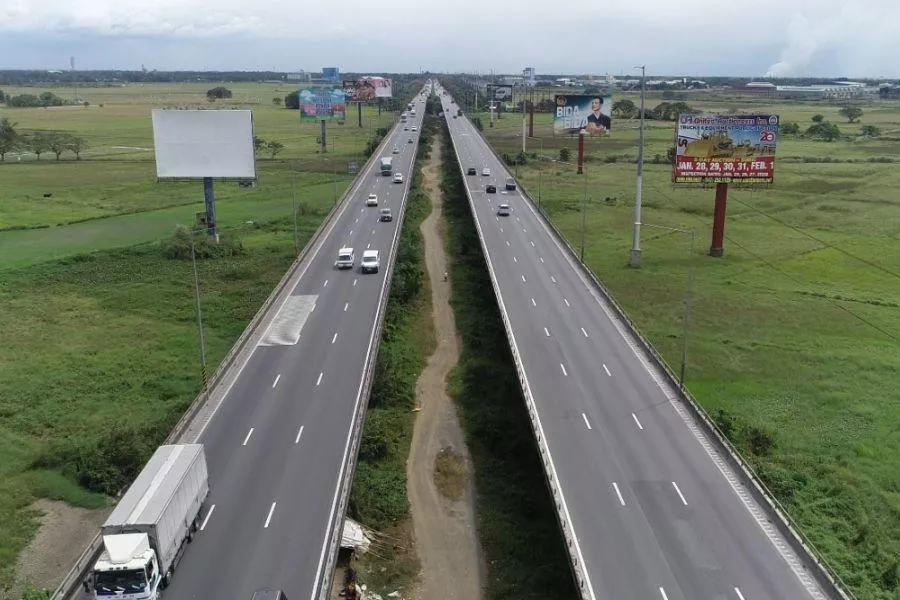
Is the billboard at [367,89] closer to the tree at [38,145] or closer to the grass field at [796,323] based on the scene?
the tree at [38,145]

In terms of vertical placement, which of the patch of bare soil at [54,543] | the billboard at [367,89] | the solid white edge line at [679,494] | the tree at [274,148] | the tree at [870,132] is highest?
the billboard at [367,89]

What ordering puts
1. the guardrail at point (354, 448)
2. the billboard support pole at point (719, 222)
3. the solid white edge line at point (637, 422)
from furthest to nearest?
the billboard support pole at point (719, 222)
the solid white edge line at point (637, 422)
the guardrail at point (354, 448)

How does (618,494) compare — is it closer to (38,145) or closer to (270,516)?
(270,516)

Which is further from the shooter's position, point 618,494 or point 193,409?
point 193,409

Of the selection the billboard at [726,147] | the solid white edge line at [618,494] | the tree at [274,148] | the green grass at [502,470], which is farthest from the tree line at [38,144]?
the solid white edge line at [618,494]

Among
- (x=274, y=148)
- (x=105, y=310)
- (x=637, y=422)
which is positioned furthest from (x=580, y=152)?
(x=637, y=422)
